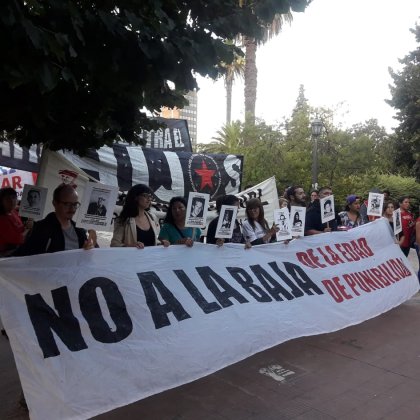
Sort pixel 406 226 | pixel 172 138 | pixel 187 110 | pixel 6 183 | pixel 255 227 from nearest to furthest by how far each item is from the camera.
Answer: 1. pixel 255 227
2. pixel 6 183
3. pixel 406 226
4. pixel 172 138
5. pixel 187 110

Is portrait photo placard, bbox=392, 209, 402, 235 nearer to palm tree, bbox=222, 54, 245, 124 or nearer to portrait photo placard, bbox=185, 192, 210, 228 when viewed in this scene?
portrait photo placard, bbox=185, 192, 210, 228

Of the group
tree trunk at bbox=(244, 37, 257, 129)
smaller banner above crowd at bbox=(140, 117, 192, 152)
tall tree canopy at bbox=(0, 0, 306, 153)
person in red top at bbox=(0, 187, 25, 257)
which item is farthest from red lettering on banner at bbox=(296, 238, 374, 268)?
tree trunk at bbox=(244, 37, 257, 129)

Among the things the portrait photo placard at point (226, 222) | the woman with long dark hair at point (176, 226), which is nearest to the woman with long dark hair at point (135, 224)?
the woman with long dark hair at point (176, 226)

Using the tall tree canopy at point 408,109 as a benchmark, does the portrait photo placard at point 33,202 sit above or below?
below

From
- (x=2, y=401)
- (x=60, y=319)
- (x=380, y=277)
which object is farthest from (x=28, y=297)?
(x=380, y=277)

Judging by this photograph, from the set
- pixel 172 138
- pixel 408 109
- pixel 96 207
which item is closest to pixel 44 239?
pixel 96 207

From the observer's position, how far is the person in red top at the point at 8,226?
461 cm

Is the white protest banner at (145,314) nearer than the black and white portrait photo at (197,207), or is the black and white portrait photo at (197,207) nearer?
the white protest banner at (145,314)

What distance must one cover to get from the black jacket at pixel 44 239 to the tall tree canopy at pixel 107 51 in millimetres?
727

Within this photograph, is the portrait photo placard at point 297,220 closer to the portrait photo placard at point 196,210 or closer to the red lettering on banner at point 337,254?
the red lettering on banner at point 337,254

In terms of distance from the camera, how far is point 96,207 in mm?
3281

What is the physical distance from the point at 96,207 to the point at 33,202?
2.69 ft

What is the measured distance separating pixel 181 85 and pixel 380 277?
4.13 m

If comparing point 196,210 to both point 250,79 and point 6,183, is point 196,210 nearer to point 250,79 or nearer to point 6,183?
point 6,183
